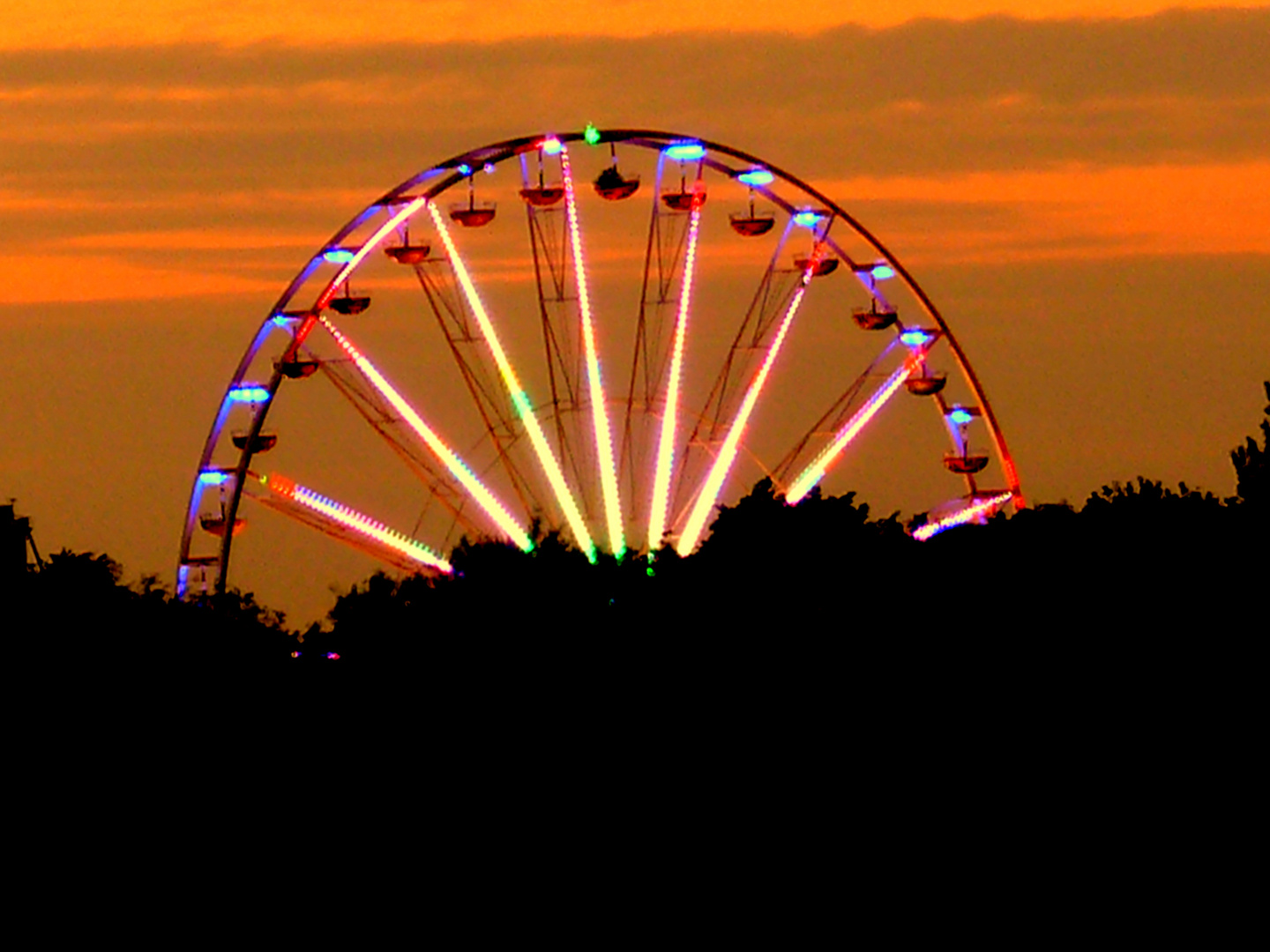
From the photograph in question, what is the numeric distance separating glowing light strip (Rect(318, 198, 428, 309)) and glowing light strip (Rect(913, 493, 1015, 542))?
40.7 ft

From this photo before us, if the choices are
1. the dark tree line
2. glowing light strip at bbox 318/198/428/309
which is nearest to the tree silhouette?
the dark tree line

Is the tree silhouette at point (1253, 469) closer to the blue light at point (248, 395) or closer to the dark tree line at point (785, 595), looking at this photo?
the dark tree line at point (785, 595)

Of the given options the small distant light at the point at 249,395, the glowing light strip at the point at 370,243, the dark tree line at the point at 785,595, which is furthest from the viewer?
the small distant light at the point at 249,395

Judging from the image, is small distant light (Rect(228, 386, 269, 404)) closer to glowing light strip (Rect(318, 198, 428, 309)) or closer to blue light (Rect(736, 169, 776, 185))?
glowing light strip (Rect(318, 198, 428, 309))

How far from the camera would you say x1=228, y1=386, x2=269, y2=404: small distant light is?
7269cm

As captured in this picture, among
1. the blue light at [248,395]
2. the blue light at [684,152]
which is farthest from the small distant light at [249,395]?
the blue light at [684,152]

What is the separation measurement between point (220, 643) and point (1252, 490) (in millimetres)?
21689

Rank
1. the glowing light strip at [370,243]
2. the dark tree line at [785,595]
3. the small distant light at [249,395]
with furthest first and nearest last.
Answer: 1. the small distant light at [249,395]
2. the glowing light strip at [370,243]
3. the dark tree line at [785,595]

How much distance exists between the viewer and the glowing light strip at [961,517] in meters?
74.5

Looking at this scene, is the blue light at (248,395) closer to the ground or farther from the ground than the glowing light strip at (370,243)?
closer to the ground

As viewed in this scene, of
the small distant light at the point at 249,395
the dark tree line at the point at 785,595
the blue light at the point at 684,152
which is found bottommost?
the dark tree line at the point at 785,595

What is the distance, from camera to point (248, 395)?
239 feet

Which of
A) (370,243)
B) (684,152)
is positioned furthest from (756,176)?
(370,243)

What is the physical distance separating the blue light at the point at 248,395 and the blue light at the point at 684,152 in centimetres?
959
